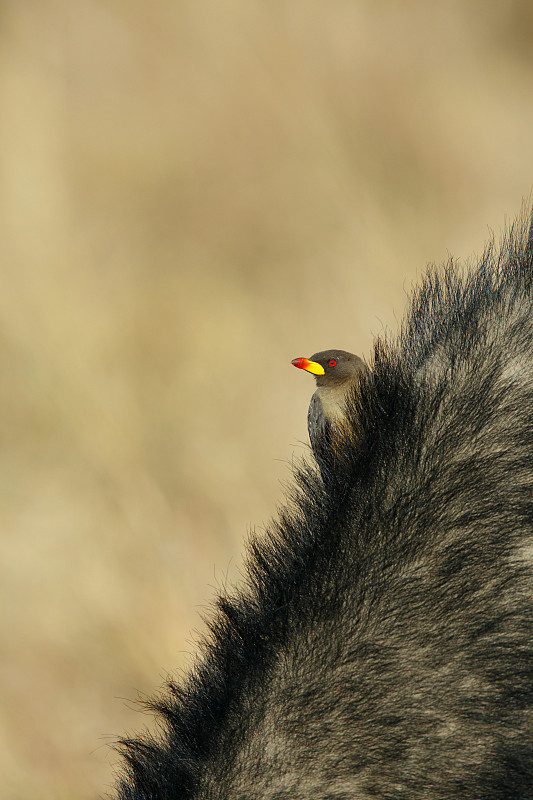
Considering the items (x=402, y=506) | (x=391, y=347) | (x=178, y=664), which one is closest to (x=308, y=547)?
(x=402, y=506)

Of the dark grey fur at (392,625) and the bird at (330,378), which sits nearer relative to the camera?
the dark grey fur at (392,625)

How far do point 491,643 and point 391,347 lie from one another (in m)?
0.23

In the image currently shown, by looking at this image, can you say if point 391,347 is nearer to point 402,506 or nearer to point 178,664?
point 402,506

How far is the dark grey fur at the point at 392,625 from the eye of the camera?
0.45 m

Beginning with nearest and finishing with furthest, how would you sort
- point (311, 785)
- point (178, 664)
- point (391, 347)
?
point (311, 785), point (391, 347), point (178, 664)

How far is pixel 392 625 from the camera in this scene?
0.48m

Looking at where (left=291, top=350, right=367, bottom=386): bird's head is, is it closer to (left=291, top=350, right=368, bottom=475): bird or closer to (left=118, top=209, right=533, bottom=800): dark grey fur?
(left=291, top=350, right=368, bottom=475): bird

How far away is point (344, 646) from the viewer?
477 millimetres

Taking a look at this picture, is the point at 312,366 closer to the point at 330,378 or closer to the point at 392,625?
the point at 330,378

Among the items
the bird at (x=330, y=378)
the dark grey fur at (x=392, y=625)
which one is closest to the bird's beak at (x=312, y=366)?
the bird at (x=330, y=378)

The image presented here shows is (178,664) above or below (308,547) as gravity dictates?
above

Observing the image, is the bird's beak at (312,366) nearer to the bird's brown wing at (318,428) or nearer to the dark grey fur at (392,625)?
the bird's brown wing at (318,428)

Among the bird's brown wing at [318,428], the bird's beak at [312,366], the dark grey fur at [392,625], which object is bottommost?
the dark grey fur at [392,625]

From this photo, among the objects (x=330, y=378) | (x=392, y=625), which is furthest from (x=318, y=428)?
(x=392, y=625)
